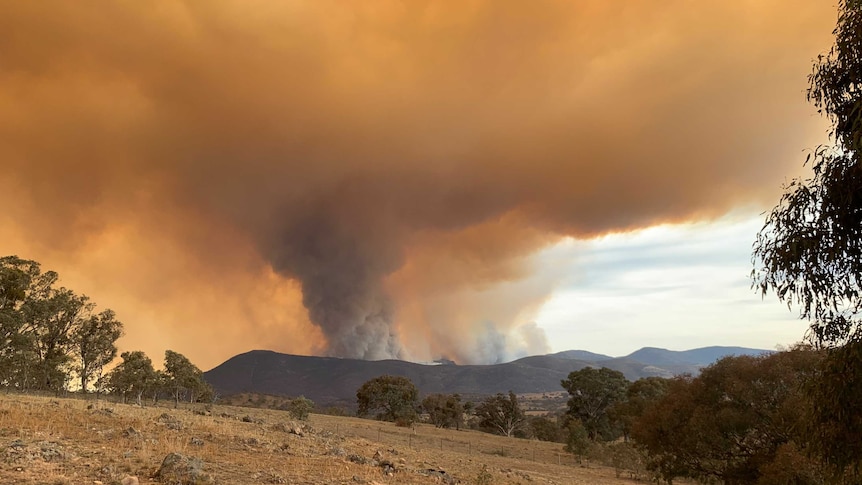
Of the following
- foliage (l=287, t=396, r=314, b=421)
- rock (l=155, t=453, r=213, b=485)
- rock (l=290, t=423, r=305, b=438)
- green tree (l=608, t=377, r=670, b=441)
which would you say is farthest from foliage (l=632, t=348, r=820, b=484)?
green tree (l=608, t=377, r=670, b=441)

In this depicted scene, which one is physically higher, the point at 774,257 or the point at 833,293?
the point at 774,257

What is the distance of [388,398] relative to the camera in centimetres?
10906

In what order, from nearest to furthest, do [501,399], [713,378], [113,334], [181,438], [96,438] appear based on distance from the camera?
[96,438] → [181,438] → [713,378] → [113,334] → [501,399]

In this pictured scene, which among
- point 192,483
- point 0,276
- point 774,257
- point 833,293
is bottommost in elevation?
point 192,483

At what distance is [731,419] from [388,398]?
3722 inches

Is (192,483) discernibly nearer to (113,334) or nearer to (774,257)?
(774,257)

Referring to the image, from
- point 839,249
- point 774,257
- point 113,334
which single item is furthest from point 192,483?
point 113,334

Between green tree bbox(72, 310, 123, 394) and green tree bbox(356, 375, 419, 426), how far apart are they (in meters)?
59.3

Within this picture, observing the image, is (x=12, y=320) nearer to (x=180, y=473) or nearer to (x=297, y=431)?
(x=297, y=431)

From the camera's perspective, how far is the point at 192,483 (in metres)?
12.6

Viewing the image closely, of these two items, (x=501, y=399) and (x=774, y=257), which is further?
(x=501, y=399)

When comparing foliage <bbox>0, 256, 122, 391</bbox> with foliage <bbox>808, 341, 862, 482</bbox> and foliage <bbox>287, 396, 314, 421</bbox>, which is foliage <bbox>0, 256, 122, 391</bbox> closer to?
foliage <bbox>287, 396, 314, 421</bbox>

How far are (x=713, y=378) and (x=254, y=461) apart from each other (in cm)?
2484

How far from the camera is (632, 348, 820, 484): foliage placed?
22.3m
